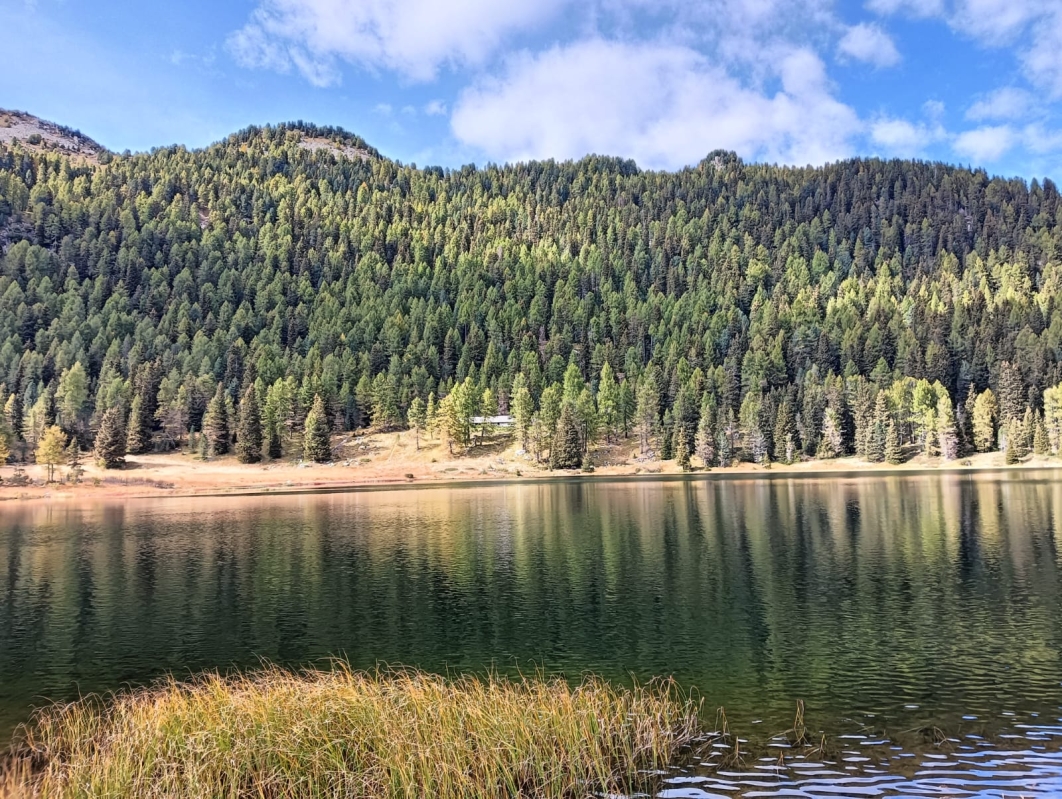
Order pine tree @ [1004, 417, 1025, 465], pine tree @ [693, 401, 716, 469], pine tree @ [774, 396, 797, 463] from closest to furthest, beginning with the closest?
pine tree @ [1004, 417, 1025, 465], pine tree @ [774, 396, 797, 463], pine tree @ [693, 401, 716, 469]

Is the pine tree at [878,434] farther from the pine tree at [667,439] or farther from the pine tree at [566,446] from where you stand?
the pine tree at [566,446]

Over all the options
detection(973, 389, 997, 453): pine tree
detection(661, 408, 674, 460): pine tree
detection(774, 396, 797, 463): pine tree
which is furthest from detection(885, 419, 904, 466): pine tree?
detection(661, 408, 674, 460): pine tree

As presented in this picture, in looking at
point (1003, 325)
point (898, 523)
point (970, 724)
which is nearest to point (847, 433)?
point (1003, 325)

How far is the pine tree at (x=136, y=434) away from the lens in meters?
148

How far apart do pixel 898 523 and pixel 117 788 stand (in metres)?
57.4

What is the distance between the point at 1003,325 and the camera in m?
166

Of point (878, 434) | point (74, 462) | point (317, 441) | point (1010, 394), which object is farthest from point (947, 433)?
point (74, 462)

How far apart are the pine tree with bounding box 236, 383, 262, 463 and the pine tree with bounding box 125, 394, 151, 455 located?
73.6 feet

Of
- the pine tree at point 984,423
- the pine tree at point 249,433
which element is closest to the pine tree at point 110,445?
the pine tree at point 249,433

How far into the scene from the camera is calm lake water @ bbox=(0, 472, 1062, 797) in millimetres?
17750

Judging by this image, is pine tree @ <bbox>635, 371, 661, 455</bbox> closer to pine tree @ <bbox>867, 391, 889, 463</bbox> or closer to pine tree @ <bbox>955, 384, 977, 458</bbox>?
pine tree @ <bbox>867, 391, 889, 463</bbox>

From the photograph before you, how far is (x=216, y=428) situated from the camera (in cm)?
14625

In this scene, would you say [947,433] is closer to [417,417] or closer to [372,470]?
[417,417]

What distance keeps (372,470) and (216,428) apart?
1361 inches
